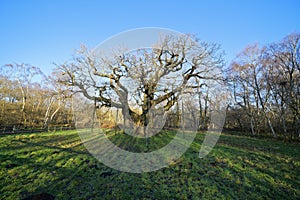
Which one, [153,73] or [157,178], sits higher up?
[153,73]

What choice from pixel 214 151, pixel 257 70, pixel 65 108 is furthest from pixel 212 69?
pixel 65 108

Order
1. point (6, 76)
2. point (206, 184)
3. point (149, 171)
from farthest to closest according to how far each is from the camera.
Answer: point (6, 76), point (149, 171), point (206, 184)

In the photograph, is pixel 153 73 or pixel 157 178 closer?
pixel 157 178

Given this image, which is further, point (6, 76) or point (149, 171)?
point (6, 76)

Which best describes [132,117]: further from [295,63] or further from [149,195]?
[295,63]

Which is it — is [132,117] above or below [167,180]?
above

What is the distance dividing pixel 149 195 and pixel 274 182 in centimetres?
380

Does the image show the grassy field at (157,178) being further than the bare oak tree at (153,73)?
No

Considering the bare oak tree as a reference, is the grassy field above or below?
below

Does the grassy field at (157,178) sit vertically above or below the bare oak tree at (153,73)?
below

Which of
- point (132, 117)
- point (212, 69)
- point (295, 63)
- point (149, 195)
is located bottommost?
point (149, 195)

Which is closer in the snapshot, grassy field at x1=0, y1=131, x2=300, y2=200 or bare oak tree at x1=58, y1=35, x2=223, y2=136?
grassy field at x1=0, y1=131, x2=300, y2=200

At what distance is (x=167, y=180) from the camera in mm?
4773

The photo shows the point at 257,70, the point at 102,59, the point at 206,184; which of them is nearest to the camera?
the point at 206,184
